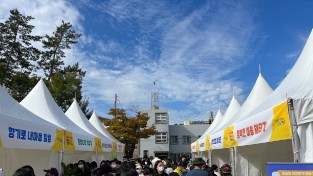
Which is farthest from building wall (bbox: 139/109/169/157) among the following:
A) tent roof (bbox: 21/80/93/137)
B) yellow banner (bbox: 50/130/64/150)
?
yellow banner (bbox: 50/130/64/150)

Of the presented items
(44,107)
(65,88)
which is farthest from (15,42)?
(44,107)

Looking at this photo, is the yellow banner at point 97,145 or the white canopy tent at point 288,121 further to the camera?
the yellow banner at point 97,145

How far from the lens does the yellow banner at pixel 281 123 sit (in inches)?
184

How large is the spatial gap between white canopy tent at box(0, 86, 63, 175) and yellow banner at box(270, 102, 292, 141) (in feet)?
14.6

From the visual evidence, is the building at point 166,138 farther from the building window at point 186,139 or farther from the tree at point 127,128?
the tree at point 127,128

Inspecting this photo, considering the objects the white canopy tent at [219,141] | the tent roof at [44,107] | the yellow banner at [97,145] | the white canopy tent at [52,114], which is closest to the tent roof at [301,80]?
the white canopy tent at [219,141]

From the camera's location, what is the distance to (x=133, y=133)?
3688 cm

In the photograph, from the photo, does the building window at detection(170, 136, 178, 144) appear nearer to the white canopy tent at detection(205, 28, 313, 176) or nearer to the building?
the building

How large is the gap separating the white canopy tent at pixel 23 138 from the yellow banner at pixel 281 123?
176 inches

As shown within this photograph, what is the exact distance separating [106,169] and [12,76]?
2650 cm

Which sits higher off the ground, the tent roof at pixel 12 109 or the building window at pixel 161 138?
the tent roof at pixel 12 109

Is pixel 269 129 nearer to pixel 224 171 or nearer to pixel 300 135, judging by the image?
pixel 300 135

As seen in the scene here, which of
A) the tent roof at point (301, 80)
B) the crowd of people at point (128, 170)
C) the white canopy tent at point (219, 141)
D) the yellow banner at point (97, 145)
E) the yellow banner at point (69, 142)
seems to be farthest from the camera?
the yellow banner at point (97, 145)

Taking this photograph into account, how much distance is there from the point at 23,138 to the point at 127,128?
3009 centimetres
